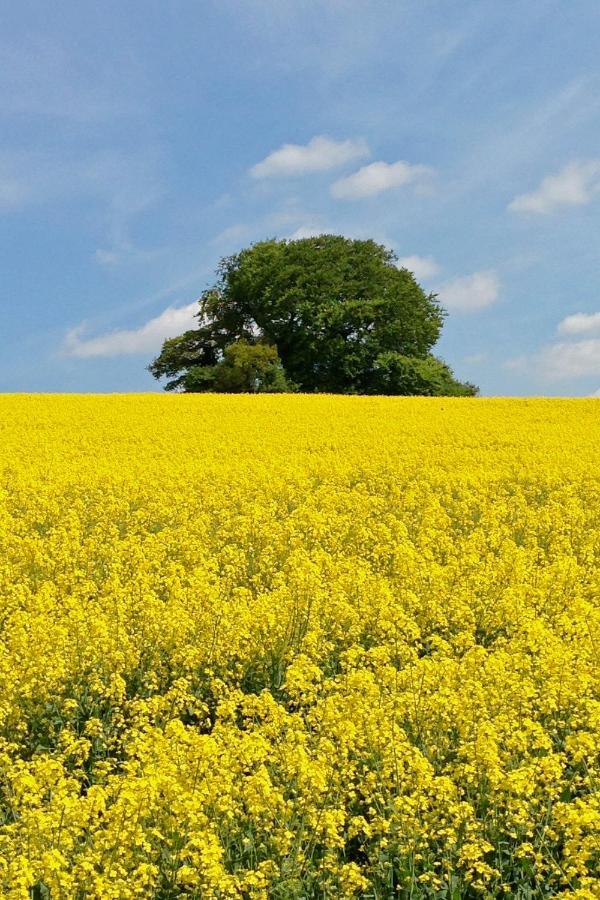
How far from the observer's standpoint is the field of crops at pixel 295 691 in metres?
4.29

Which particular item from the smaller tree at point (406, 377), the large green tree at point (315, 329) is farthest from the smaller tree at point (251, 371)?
the smaller tree at point (406, 377)

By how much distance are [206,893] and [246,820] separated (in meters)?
0.80

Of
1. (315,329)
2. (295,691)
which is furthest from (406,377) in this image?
(295,691)

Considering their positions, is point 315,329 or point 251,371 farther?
point 315,329

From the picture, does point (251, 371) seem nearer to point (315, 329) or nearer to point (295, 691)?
point (315, 329)

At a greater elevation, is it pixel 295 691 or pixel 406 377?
pixel 406 377

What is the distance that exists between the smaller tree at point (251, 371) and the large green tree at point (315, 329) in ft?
0.23

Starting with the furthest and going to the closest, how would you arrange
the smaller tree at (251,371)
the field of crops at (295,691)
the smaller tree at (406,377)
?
1. the smaller tree at (406,377)
2. the smaller tree at (251,371)
3. the field of crops at (295,691)

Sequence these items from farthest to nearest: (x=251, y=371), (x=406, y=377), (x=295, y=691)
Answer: (x=406, y=377) < (x=251, y=371) < (x=295, y=691)

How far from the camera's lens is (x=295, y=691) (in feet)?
20.0

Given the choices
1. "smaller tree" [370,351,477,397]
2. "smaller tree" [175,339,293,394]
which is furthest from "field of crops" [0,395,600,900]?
"smaller tree" [370,351,477,397]

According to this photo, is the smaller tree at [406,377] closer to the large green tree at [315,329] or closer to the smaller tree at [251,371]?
the large green tree at [315,329]

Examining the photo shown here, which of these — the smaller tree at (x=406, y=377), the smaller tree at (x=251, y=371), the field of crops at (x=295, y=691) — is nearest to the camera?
the field of crops at (x=295, y=691)

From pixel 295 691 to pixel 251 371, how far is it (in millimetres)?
45508
